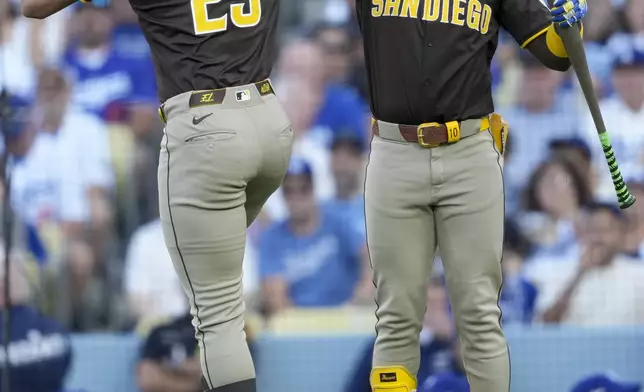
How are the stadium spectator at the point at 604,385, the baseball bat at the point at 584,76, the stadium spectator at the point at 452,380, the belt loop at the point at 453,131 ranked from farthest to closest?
the stadium spectator at the point at 604,385, the stadium spectator at the point at 452,380, the belt loop at the point at 453,131, the baseball bat at the point at 584,76

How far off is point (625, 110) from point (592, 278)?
810 mm

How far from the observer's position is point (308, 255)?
470 cm

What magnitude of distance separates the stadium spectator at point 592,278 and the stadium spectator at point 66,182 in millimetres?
2080

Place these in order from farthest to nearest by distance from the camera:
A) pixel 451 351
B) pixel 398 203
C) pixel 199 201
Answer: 1. pixel 451 351
2. pixel 398 203
3. pixel 199 201

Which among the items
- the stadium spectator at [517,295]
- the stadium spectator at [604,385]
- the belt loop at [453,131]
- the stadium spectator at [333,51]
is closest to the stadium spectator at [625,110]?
the stadium spectator at [517,295]

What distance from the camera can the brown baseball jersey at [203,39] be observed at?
2902 mm

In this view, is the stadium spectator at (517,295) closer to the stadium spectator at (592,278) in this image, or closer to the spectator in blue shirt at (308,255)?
the stadium spectator at (592,278)

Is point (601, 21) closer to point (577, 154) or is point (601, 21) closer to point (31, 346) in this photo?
point (577, 154)

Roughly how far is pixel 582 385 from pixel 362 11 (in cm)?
226

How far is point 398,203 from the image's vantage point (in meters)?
3.32

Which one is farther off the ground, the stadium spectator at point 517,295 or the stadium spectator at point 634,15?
the stadium spectator at point 634,15

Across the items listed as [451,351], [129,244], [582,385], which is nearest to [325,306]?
[451,351]

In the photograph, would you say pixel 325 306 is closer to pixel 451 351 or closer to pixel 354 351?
pixel 354 351

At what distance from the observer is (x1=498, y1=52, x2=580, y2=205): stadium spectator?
187 inches
